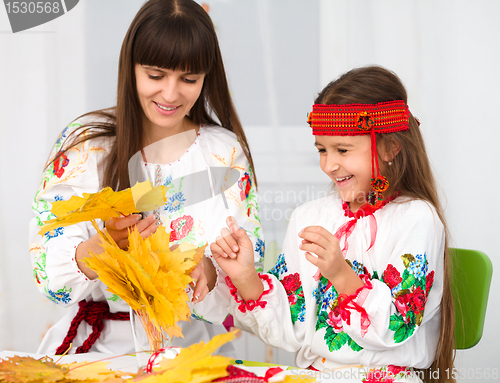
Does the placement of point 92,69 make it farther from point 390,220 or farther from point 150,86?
Result: point 390,220

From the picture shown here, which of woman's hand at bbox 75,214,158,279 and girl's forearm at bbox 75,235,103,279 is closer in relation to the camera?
woman's hand at bbox 75,214,158,279

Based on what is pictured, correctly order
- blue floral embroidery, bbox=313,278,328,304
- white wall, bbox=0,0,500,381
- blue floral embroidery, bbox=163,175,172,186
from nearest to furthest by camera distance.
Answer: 1. blue floral embroidery, bbox=313,278,328,304
2. blue floral embroidery, bbox=163,175,172,186
3. white wall, bbox=0,0,500,381

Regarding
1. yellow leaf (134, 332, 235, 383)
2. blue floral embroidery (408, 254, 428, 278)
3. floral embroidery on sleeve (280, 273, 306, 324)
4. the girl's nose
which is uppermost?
the girl's nose

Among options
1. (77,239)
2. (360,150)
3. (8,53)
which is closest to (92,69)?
(8,53)

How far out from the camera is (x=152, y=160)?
1.26m

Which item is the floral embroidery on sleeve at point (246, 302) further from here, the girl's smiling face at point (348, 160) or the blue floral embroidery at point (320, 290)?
the girl's smiling face at point (348, 160)

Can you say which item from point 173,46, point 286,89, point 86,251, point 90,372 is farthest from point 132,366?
point 286,89

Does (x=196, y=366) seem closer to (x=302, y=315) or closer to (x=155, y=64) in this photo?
(x=302, y=315)

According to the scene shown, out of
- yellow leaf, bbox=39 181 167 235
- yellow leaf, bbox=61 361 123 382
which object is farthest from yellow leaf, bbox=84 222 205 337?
yellow leaf, bbox=61 361 123 382

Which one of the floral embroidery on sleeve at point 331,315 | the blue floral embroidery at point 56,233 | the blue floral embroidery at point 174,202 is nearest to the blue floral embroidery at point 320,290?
the floral embroidery on sleeve at point 331,315

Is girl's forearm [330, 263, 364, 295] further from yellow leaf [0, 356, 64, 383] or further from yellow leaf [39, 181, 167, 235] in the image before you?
yellow leaf [0, 356, 64, 383]

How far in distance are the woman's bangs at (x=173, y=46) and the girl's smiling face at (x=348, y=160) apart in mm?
372

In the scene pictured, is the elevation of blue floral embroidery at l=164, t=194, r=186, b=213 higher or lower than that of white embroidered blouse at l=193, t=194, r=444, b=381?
higher

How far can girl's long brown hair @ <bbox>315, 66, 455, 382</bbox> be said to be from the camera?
3.60ft
